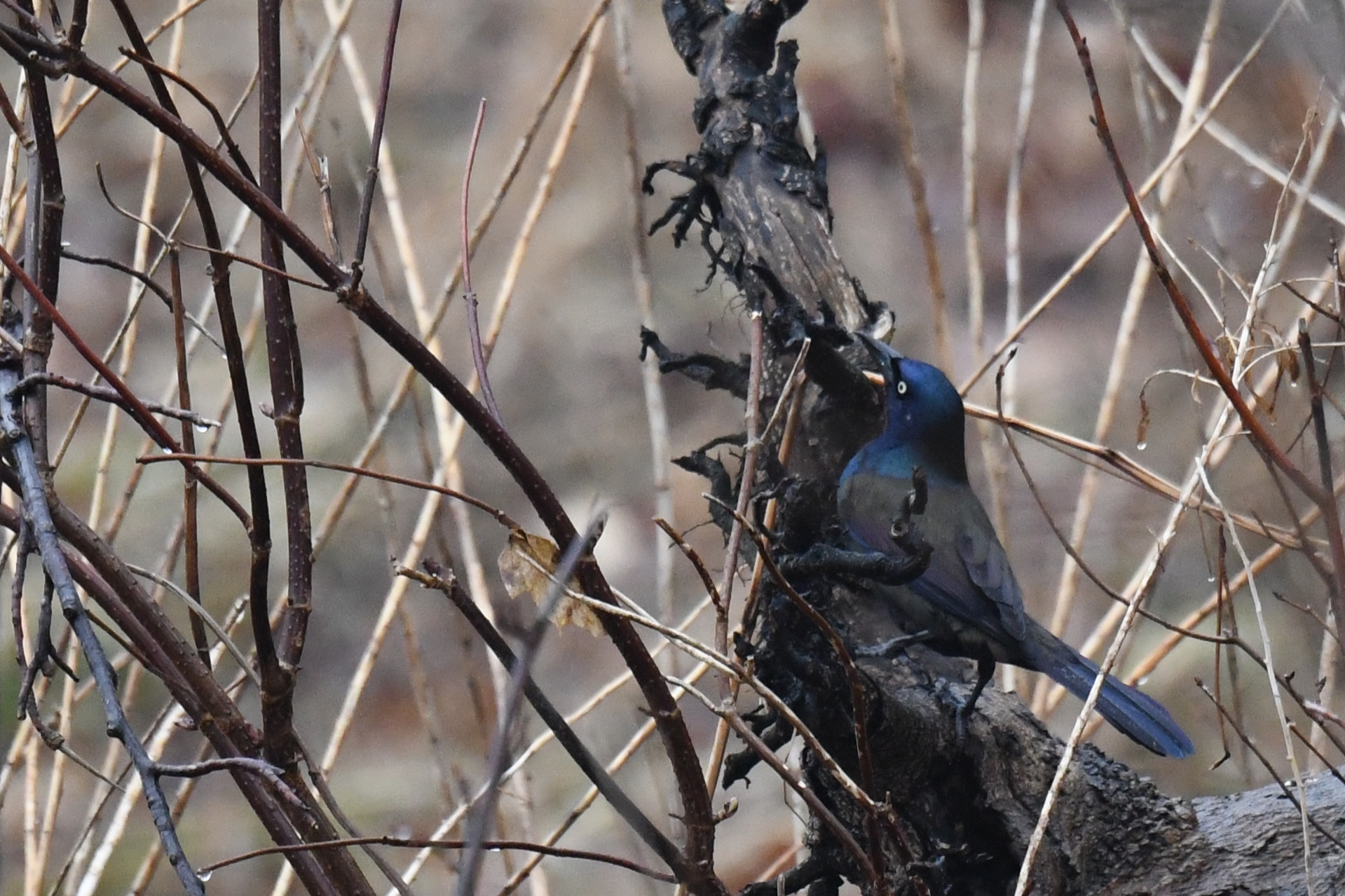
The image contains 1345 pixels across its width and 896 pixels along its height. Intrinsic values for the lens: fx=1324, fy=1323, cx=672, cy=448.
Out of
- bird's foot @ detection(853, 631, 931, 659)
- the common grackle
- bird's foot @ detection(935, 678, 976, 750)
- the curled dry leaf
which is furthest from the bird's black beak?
the curled dry leaf

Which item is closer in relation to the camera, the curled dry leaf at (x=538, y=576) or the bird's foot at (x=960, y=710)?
the curled dry leaf at (x=538, y=576)

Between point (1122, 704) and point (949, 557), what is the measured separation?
457mm

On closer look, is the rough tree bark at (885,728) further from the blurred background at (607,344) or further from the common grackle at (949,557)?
the blurred background at (607,344)

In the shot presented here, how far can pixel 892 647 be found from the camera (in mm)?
2092

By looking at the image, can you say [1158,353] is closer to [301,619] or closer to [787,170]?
[787,170]

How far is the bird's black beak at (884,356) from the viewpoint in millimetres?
2249

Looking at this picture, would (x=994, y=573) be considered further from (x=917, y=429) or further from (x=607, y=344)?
(x=607, y=344)

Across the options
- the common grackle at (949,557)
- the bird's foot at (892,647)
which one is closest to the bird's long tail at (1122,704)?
the common grackle at (949,557)

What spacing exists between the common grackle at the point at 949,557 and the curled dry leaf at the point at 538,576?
0.84m

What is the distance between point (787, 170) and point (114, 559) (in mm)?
1353

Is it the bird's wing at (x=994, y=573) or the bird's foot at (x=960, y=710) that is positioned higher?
the bird's wing at (x=994, y=573)

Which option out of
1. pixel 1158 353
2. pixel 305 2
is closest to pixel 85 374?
pixel 305 2

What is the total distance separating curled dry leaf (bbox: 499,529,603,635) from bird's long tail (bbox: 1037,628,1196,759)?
48.0 inches

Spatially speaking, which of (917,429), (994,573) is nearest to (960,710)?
(994,573)
